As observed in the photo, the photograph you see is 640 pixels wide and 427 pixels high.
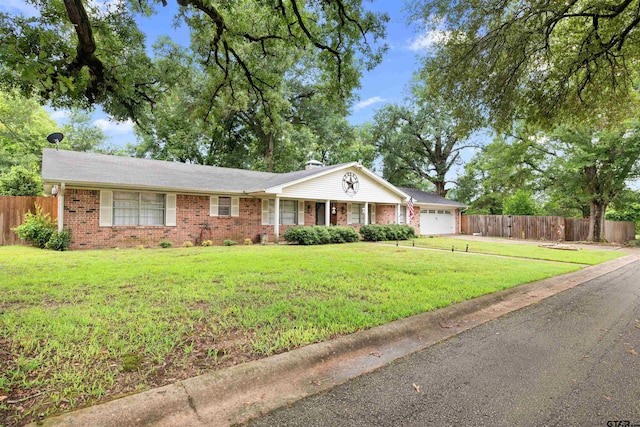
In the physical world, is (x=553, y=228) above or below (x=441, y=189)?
below

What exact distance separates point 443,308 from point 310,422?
3.06m

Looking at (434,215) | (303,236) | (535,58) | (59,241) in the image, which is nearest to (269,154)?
(303,236)

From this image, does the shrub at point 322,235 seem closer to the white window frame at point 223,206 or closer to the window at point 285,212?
the window at point 285,212

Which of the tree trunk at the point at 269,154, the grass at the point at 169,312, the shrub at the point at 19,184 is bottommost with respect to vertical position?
the grass at the point at 169,312

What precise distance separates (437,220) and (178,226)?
1944 centimetres

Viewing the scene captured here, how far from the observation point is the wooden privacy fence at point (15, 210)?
12.3 meters

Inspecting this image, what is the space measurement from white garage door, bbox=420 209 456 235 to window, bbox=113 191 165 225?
1795 centimetres

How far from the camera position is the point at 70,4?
4582mm

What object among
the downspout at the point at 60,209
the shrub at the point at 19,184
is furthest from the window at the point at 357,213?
the shrub at the point at 19,184

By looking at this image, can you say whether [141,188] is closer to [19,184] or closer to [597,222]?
[19,184]

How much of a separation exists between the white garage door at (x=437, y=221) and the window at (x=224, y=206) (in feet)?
49.1

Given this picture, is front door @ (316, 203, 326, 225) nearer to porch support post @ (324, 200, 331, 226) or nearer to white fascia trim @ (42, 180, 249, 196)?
porch support post @ (324, 200, 331, 226)

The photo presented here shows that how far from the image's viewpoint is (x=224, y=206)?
15.2m

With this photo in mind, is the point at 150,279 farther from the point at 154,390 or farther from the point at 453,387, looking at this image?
the point at 453,387
